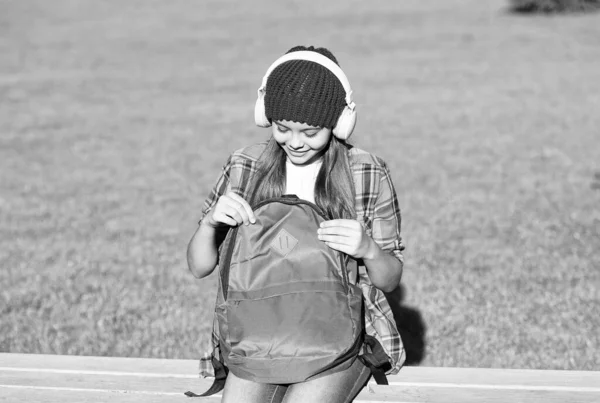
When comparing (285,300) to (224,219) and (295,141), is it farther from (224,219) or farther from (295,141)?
(295,141)

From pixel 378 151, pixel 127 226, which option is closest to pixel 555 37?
pixel 378 151

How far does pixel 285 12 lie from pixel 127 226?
73.3ft

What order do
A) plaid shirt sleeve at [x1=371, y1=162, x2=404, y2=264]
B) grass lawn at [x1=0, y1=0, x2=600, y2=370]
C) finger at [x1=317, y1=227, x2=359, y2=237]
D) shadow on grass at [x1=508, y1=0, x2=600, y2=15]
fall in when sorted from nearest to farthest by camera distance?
finger at [x1=317, y1=227, x2=359, y2=237]
plaid shirt sleeve at [x1=371, y1=162, x2=404, y2=264]
grass lawn at [x1=0, y1=0, x2=600, y2=370]
shadow on grass at [x1=508, y1=0, x2=600, y2=15]

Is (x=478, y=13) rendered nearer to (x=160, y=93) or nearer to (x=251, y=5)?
(x=251, y=5)

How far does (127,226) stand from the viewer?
23.3 feet

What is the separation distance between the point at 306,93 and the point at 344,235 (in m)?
0.49

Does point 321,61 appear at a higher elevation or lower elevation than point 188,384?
higher

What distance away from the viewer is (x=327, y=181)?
124 inches

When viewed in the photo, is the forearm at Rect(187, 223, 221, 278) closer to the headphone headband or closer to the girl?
the girl

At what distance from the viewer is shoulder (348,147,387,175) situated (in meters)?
3.20

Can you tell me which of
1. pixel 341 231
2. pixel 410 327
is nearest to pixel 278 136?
pixel 341 231

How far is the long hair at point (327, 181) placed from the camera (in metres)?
3.13

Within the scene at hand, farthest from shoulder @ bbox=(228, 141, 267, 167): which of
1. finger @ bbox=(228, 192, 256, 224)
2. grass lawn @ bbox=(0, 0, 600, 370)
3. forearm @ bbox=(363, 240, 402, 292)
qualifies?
grass lawn @ bbox=(0, 0, 600, 370)

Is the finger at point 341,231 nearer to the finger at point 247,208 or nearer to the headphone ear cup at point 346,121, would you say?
the finger at point 247,208
